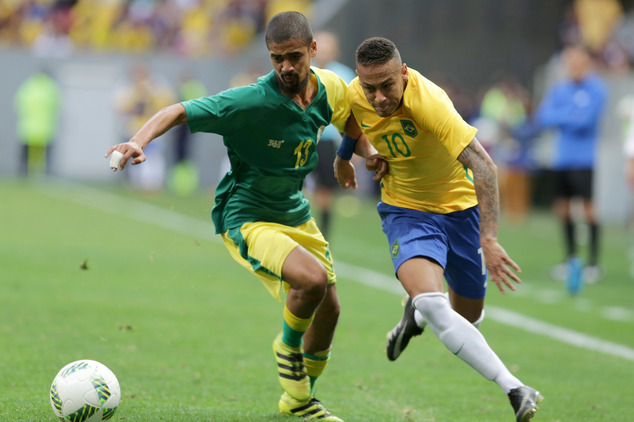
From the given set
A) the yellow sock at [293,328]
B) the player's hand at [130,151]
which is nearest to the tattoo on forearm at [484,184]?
the yellow sock at [293,328]

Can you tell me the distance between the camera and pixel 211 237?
14148 mm

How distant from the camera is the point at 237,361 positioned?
21.2 feet

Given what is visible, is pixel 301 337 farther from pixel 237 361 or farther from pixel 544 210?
pixel 544 210

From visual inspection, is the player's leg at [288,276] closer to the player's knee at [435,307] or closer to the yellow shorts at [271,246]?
the yellow shorts at [271,246]

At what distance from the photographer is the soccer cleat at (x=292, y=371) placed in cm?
519

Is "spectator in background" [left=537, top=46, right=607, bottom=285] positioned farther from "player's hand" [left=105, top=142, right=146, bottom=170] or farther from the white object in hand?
the white object in hand

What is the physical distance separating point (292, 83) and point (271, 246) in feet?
2.70

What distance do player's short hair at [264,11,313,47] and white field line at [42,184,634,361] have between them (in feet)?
12.1

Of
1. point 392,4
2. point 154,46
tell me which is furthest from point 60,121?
point 392,4

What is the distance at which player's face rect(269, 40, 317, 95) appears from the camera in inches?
192

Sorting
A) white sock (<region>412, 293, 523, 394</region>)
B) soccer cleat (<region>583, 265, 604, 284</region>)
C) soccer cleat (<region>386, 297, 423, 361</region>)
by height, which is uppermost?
white sock (<region>412, 293, 523, 394</region>)

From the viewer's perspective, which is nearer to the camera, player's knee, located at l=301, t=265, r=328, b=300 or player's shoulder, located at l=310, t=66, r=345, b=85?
player's knee, located at l=301, t=265, r=328, b=300

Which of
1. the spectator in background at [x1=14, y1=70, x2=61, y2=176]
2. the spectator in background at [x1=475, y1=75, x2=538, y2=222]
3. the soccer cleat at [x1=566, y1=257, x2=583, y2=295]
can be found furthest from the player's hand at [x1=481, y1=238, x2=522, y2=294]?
the spectator in background at [x1=14, y1=70, x2=61, y2=176]

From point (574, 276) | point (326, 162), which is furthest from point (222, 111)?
point (326, 162)
